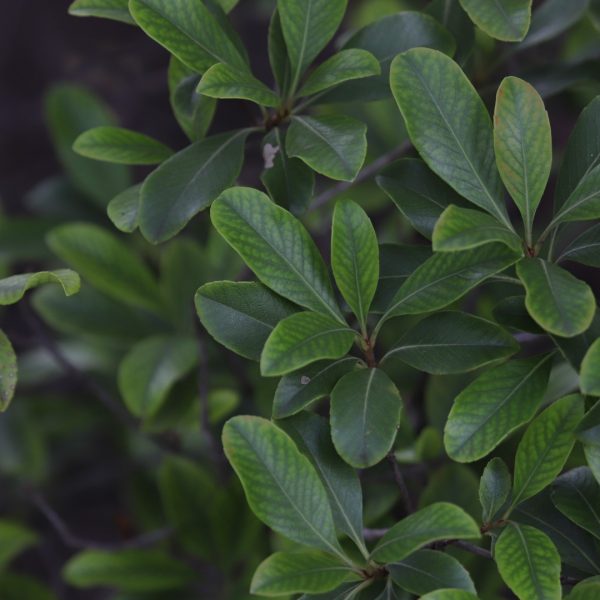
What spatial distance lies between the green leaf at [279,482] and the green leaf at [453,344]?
13 cm

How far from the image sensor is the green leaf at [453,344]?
700 mm

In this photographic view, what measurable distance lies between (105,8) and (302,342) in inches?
13.6

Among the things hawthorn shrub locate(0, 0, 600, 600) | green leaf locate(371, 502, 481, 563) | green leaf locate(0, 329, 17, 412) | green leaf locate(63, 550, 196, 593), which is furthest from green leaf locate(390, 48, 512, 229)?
green leaf locate(63, 550, 196, 593)

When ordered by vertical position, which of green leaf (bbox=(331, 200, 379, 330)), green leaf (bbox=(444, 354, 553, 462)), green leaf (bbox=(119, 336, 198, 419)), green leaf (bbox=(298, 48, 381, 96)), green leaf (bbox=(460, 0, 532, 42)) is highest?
green leaf (bbox=(460, 0, 532, 42))

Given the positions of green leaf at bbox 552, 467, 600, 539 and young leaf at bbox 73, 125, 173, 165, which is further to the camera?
young leaf at bbox 73, 125, 173, 165

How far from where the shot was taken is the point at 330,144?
0.74 m

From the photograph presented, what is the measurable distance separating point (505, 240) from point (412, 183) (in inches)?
6.0

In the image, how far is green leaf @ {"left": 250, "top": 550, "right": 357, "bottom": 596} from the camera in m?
0.65

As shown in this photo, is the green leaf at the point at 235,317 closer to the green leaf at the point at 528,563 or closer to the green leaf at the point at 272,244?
the green leaf at the point at 272,244

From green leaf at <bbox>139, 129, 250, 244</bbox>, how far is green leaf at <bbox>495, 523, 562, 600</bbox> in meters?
0.35

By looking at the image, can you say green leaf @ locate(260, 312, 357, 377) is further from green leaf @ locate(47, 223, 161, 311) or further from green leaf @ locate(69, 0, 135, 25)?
green leaf @ locate(47, 223, 161, 311)

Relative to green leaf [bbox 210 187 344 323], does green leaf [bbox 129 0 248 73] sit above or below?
above

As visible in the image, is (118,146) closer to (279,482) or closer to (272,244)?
(272,244)

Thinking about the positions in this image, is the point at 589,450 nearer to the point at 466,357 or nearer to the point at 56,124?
the point at 466,357
